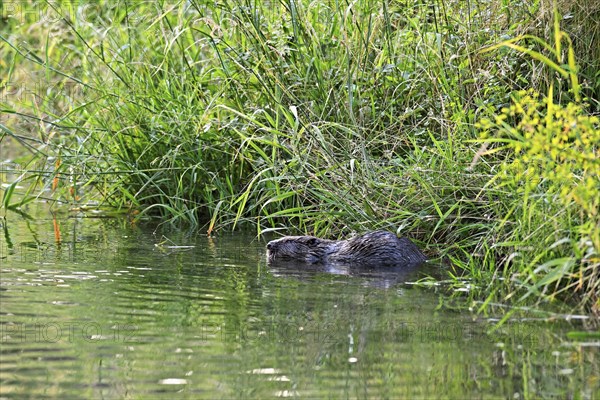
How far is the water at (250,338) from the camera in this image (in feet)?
13.7

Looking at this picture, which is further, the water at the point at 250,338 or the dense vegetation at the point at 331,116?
the dense vegetation at the point at 331,116

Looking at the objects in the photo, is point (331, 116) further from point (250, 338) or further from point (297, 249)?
point (250, 338)

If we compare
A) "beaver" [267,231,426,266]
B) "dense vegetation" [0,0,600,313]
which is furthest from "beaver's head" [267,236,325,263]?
"dense vegetation" [0,0,600,313]

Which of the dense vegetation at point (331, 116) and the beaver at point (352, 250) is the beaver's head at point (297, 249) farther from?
the dense vegetation at point (331, 116)

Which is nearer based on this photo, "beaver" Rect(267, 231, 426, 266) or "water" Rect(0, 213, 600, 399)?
"water" Rect(0, 213, 600, 399)

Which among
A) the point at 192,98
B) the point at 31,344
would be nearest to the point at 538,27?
the point at 192,98

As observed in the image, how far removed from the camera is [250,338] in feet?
16.2

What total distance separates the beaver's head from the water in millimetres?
292

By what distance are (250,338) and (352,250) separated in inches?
92.5

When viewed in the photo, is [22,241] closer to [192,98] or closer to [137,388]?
[192,98]

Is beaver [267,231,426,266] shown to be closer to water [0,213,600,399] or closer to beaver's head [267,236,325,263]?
beaver's head [267,236,325,263]

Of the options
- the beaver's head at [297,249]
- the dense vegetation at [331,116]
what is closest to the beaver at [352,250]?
the beaver's head at [297,249]

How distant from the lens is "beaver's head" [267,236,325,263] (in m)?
7.32

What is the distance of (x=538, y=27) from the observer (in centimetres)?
771
